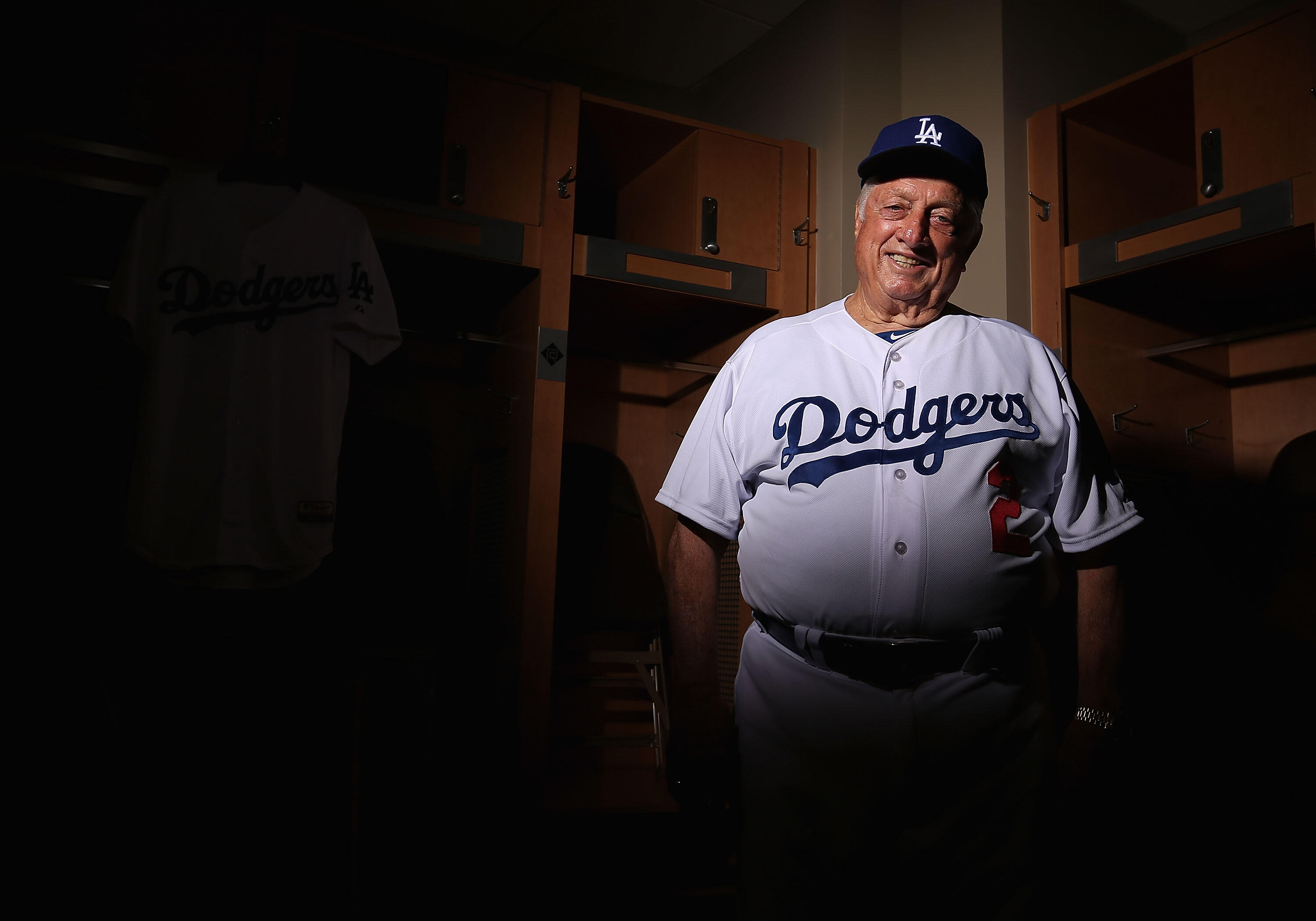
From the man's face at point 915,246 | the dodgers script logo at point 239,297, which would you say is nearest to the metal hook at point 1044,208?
the man's face at point 915,246

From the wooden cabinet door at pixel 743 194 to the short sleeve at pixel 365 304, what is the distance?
112cm

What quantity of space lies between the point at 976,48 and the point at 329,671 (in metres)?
2.74

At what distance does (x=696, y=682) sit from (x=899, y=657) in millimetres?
329

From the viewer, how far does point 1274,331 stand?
2.58m

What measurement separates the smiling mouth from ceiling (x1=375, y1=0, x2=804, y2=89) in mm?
2284

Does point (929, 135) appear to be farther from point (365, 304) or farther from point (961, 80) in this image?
point (961, 80)

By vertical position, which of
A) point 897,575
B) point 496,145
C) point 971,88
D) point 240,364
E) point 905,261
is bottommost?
point 897,575

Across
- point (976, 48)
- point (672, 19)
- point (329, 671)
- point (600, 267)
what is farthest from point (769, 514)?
point (672, 19)

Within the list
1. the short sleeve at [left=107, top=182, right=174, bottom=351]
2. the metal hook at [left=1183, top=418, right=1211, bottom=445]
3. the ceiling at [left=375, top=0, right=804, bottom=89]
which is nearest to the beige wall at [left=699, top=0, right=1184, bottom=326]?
the ceiling at [left=375, top=0, right=804, bottom=89]

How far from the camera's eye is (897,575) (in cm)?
125

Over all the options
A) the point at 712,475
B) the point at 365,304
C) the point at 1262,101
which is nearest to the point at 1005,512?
the point at 712,475

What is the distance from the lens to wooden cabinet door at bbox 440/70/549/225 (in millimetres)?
2510

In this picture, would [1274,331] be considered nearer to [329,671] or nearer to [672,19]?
[672,19]

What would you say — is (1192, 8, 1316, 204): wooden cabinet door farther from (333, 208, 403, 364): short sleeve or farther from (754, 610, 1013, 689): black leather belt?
(333, 208, 403, 364): short sleeve
